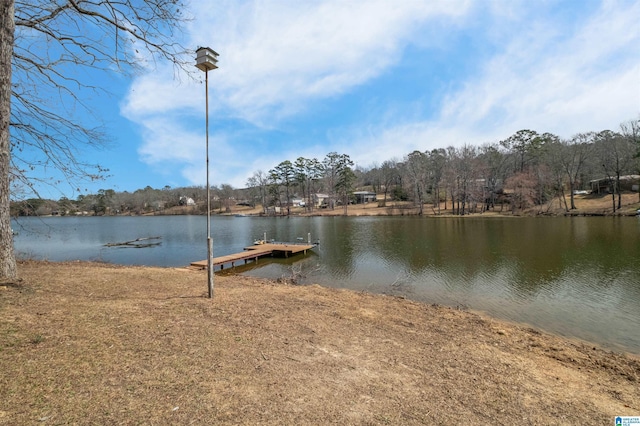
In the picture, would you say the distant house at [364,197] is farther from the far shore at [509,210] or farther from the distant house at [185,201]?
the distant house at [185,201]

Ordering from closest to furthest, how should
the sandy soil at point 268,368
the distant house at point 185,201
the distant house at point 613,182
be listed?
the sandy soil at point 268,368 → the distant house at point 613,182 → the distant house at point 185,201

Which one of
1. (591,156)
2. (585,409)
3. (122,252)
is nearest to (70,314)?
(585,409)

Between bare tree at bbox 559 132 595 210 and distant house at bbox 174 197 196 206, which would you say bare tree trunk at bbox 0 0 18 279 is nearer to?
bare tree at bbox 559 132 595 210

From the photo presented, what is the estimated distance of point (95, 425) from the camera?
2.20 metres

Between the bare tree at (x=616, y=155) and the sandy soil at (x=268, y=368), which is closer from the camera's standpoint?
the sandy soil at (x=268, y=368)

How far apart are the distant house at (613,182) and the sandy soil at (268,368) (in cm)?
5021

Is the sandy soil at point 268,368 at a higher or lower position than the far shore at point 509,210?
lower

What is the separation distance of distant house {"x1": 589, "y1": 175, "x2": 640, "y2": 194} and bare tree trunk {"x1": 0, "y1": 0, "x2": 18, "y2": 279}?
5505 centimetres

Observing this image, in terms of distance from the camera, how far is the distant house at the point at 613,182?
42916 millimetres

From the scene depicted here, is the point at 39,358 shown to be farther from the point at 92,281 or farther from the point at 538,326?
the point at 538,326

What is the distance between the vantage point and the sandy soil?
2.55 meters

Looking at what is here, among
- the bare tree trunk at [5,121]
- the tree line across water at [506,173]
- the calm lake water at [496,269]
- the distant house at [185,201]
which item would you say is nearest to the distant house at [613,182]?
the tree line across water at [506,173]

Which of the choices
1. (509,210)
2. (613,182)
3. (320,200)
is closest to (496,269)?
(509,210)

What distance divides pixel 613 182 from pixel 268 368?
53.1 metres
